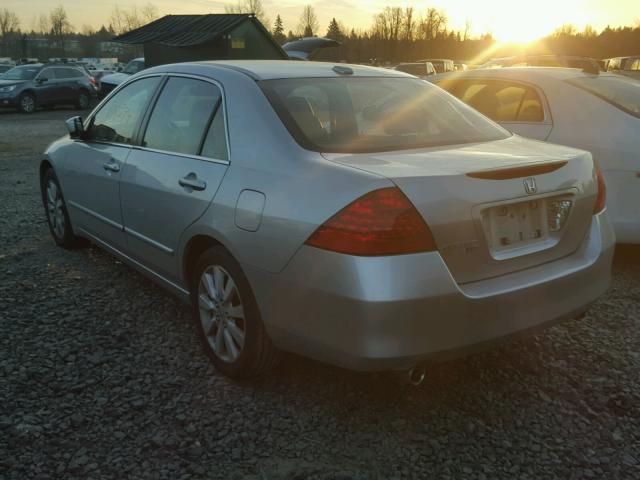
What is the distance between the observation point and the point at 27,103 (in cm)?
2286

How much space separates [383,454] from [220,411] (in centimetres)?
79

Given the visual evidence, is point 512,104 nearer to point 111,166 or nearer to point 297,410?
point 111,166

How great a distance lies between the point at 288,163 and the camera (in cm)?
265

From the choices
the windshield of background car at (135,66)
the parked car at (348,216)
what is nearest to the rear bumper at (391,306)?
the parked car at (348,216)

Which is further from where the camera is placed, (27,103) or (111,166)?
(27,103)

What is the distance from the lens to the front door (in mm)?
4012

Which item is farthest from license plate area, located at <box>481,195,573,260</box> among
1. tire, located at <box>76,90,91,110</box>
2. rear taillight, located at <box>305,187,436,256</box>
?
tire, located at <box>76,90,91,110</box>

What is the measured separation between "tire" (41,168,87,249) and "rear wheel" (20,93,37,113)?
19466mm

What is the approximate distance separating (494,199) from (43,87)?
24.1 meters

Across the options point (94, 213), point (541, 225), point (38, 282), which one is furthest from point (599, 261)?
point (38, 282)

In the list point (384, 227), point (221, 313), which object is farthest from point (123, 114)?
point (384, 227)

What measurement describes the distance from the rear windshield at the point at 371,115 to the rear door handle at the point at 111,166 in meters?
1.34

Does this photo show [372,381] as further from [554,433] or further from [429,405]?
[554,433]

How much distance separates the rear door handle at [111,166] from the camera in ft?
13.0
